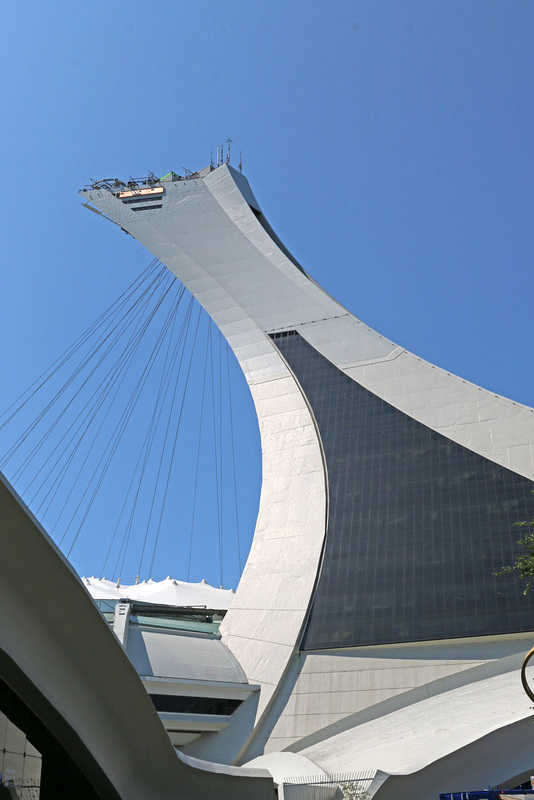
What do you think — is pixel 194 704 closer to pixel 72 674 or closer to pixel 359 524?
pixel 359 524

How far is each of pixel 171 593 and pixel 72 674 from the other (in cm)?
2634

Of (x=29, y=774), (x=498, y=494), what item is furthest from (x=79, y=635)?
(x=498, y=494)

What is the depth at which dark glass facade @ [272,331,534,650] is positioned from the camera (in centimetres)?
1959

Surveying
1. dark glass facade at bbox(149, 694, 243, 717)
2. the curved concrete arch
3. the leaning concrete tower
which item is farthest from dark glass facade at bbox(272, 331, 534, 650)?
the curved concrete arch

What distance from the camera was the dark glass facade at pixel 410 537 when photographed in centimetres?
1959

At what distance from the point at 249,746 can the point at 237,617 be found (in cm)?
431

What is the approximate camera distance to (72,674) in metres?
8.50

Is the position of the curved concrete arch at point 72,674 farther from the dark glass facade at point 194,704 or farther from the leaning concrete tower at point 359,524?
the leaning concrete tower at point 359,524

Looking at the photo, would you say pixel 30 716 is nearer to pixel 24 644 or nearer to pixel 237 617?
pixel 24 644

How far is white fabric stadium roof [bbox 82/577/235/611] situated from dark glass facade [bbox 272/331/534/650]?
10.9 metres

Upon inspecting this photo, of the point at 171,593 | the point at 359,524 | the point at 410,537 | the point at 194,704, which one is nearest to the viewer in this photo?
the point at 194,704

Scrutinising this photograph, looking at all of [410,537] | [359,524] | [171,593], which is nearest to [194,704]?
[359,524]

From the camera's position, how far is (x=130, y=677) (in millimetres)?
8961

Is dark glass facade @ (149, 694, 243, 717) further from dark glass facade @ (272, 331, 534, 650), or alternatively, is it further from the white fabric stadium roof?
the white fabric stadium roof
